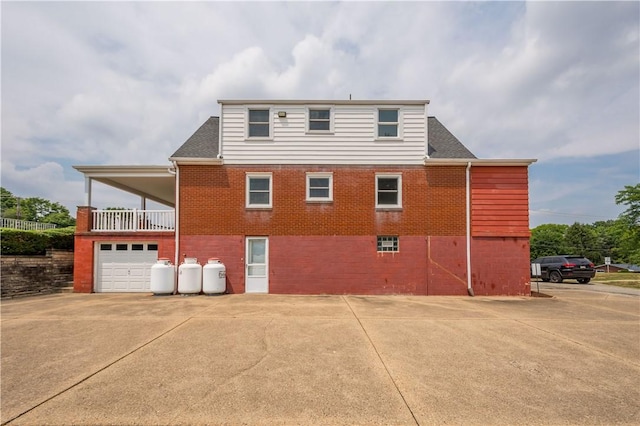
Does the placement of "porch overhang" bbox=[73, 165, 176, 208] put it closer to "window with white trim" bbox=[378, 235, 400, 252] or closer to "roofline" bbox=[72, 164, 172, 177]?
"roofline" bbox=[72, 164, 172, 177]

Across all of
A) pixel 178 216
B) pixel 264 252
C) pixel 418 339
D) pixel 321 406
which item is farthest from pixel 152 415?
pixel 178 216

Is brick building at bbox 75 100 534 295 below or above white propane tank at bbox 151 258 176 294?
above

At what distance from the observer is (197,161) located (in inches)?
487

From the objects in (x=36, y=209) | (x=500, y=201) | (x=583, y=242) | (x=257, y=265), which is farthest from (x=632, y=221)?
(x=36, y=209)

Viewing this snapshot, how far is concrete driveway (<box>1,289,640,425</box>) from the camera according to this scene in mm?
3520

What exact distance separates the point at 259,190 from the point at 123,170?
582 cm

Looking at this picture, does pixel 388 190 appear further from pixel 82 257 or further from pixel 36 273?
pixel 36 273

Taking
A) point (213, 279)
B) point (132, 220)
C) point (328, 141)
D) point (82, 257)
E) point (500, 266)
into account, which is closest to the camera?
point (213, 279)

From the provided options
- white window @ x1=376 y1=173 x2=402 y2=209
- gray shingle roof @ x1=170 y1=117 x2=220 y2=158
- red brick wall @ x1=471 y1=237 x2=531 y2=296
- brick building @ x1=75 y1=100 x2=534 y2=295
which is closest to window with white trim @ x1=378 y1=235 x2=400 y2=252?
brick building @ x1=75 y1=100 x2=534 y2=295

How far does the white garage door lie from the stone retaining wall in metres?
1.73

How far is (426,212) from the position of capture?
40.8 ft

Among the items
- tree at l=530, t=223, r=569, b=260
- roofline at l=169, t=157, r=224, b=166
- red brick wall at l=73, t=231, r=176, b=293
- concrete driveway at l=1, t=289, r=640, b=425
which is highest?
roofline at l=169, t=157, r=224, b=166

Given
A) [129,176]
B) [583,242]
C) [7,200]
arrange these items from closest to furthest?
[129,176] < [7,200] < [583,242]

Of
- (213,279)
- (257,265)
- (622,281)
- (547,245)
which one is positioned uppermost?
(257,265)
